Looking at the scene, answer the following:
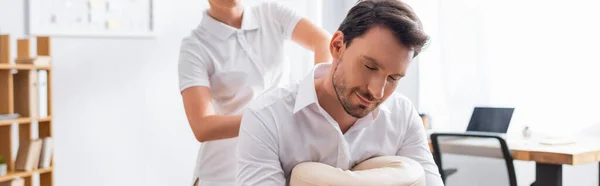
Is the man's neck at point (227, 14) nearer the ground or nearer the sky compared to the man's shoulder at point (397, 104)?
nearer the sky

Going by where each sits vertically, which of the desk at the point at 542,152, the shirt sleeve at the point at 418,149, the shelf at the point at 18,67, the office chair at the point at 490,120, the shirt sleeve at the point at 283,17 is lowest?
the desk at the point at 542,152

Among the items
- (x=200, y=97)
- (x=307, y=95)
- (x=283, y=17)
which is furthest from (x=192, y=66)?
(x=307, y=95)

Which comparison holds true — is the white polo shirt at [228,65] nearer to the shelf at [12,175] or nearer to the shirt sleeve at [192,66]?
the shirt sleeve at [192,66]

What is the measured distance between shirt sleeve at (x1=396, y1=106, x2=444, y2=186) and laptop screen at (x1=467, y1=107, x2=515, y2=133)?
5.81 ft

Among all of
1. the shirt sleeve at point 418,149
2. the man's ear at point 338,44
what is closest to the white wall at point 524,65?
the shirt sleeve at point 418,149

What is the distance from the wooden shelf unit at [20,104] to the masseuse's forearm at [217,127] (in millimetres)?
1301

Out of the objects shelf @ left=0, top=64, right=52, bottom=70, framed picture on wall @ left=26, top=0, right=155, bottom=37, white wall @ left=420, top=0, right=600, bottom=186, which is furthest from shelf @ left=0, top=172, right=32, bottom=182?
white wall @ left=420, top=0, right=600, bottom=186

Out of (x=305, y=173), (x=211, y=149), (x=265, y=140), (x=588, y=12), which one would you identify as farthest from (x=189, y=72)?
(x=588, y=12)

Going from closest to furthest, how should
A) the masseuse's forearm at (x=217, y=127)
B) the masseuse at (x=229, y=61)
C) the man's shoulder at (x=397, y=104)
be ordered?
the man's shoulder at (x=397, y=104) < the masseuse's forearm at (x=217, y=127) < the masseuse at (x=229, y=61)

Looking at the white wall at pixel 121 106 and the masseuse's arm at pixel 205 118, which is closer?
the masseuse's arm at pixel 205 118

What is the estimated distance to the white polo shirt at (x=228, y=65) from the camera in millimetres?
1887

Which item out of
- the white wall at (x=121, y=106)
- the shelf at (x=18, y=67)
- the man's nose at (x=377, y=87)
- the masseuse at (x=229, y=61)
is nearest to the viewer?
the man's nose at (x=377, y=87)

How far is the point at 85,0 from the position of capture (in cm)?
343

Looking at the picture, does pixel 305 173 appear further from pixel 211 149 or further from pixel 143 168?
pixel 143 168
